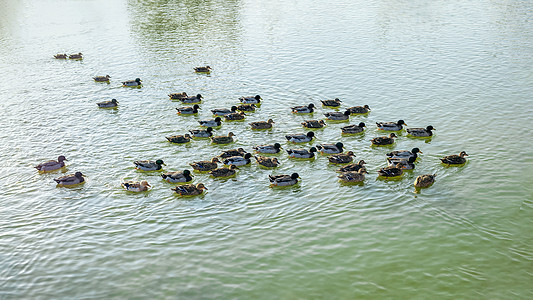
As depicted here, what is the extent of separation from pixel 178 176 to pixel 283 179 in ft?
15.6

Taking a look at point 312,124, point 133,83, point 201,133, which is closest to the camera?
point 201,133

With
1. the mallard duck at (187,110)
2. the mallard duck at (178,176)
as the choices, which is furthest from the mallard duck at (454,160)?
the mallard duck at (187,110)

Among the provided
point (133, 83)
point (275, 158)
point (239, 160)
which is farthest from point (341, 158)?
point (133, 83)

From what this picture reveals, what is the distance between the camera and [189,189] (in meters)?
21.1

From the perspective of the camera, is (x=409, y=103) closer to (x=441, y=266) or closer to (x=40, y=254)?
(x=441, y=266)

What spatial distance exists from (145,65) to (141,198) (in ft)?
68.4

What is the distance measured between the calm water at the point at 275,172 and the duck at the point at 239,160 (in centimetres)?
57

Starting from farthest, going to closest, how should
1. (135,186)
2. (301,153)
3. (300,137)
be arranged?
(300,137) → (301,153) → (135,186)

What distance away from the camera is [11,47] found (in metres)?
46.5

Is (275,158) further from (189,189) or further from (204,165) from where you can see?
(189,189)

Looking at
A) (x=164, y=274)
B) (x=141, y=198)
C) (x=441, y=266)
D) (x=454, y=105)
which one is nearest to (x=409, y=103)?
(x=454, y=105)

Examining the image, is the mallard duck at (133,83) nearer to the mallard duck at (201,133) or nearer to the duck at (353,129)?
the mallard duck at (201,133)

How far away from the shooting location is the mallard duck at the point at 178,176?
22180 mm

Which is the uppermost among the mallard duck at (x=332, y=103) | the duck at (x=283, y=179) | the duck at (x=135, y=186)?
the mallard duck at (x=332, y=103)
